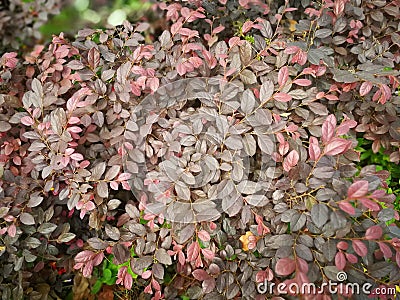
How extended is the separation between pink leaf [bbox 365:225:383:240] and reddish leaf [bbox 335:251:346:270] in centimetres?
8

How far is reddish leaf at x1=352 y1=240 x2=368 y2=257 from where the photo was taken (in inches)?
43.6

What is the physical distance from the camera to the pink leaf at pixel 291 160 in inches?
49.7

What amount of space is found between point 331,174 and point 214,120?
385 millimetres

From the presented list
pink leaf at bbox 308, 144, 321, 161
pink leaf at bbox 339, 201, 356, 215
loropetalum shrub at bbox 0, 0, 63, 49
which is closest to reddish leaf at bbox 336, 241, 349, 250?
pink leaf at bbox 339, 201, 356, 215

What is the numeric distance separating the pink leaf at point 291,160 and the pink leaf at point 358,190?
0.71 ft

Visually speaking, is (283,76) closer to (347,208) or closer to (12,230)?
(347,208)

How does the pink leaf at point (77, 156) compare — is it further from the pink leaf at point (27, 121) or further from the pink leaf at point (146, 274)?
the pink leaf at point (146, 274)

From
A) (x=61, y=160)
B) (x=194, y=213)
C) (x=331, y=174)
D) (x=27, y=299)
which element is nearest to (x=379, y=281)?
(x=331, y=174)

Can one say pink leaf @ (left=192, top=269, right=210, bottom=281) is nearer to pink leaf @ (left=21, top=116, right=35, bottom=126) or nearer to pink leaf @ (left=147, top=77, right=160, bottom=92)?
pink leaf @ (left=147, top=77, right=160, bottom=92)

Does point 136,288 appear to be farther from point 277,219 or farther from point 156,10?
point 156,10

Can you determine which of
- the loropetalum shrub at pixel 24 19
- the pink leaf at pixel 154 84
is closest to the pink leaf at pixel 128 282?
the pink leaf at pixel 154 84

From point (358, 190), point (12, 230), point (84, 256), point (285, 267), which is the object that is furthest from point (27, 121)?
point (358, 190)

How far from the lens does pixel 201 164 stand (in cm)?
132

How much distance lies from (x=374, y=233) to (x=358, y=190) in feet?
0.43
